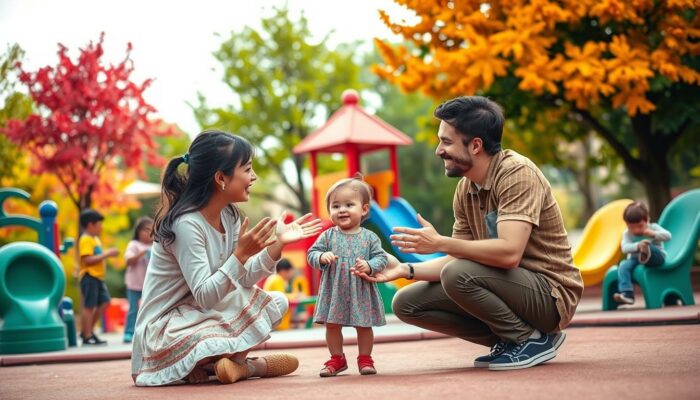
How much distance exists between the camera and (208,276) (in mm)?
5301

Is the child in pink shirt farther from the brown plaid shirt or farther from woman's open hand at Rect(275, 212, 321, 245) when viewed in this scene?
the brown plaid shirt

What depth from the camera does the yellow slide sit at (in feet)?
38.9

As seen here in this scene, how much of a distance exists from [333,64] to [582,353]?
19663mm

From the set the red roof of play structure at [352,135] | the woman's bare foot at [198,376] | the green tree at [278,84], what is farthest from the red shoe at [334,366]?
the green tree at [278,84]

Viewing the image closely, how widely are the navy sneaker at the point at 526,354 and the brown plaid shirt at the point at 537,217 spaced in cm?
16

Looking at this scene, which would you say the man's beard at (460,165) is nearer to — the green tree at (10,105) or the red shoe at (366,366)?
the red shoe at (366,366)

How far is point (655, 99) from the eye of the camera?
46.1ft

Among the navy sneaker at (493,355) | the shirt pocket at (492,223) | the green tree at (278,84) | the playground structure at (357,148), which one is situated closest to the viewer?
the shirt pocket at (492,223)

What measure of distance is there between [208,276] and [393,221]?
7.59m

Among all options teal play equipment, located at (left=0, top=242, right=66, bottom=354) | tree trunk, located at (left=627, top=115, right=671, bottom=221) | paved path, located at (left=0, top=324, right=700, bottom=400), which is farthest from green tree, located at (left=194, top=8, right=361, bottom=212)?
paved path, located at (left=0, top=324, right=700, bottom=400)

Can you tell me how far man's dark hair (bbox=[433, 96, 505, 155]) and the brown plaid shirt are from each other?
0.38 feet

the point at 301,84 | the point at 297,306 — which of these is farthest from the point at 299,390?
the point at 301,84

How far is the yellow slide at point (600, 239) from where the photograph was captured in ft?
38.9

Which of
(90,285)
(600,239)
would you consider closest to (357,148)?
(600,239)
